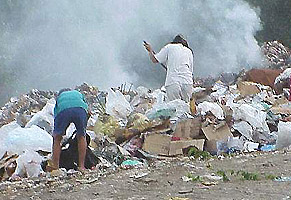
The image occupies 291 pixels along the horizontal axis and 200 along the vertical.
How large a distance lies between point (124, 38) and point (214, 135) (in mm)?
11555

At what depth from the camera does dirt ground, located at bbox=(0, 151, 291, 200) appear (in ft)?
14.0

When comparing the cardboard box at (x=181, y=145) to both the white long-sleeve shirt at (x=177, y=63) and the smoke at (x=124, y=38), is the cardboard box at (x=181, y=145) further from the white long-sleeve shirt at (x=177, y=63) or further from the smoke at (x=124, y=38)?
the smoke at (x=124, y=38)

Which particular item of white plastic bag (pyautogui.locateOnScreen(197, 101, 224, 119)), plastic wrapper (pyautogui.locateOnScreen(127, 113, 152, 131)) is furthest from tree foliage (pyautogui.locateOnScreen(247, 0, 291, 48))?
plastic wrapper (pyautogui.locateOnScreen(127, 113, 152, 131))

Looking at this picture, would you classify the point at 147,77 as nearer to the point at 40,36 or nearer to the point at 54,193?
the point at 40,36

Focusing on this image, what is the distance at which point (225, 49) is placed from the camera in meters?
18.3

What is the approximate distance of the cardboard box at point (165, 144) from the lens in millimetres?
6555

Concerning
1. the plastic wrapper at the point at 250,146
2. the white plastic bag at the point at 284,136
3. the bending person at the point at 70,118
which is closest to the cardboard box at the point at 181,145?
the plastic wrapper at the point at 250,146

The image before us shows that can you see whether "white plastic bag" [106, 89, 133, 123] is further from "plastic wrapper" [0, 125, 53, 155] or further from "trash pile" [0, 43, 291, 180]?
"plastic wrapper" [0, 125, 53, 155]

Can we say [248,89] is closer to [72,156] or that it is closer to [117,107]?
[117,107]

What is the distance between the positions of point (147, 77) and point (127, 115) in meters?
9.42

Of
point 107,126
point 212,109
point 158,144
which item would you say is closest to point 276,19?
point 212,109

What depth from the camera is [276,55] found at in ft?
64.2

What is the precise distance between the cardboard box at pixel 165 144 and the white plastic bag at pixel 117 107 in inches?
52.3

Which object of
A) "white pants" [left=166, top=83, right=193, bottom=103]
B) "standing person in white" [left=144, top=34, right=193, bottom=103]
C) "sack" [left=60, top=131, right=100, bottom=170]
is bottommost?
"sack" [left=60, top=131, right=100, bottom=170]
